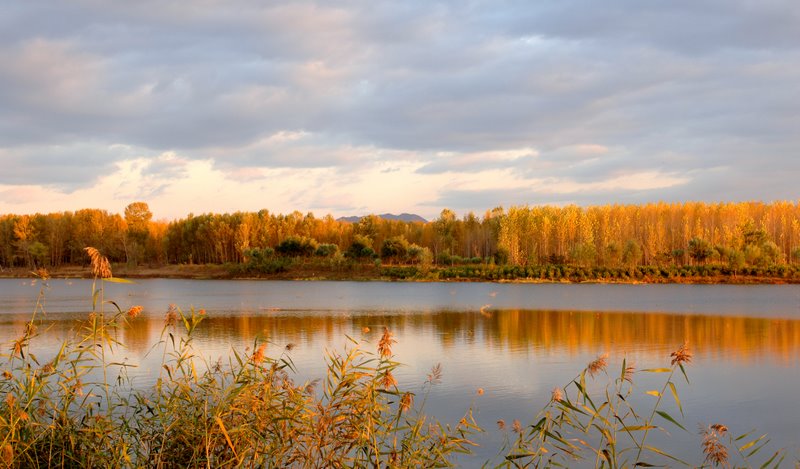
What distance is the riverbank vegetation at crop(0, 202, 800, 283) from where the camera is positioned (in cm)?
7044

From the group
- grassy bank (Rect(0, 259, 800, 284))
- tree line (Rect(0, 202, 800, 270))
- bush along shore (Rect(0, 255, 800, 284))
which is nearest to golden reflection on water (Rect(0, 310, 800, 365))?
grassy bank (Rect(0, 259, 800, 284))

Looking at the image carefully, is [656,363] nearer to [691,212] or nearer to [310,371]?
[310,371]

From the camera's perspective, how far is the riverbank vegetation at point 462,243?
70.4 m

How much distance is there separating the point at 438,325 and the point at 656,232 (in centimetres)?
5896

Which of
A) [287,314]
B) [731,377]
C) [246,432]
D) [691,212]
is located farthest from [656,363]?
[691,212]

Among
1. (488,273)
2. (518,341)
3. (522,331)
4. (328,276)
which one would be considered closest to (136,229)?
(328,276)

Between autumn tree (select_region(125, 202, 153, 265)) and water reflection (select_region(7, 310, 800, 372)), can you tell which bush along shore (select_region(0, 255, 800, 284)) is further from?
water reflection (select_region(7, 310, 800, 372))

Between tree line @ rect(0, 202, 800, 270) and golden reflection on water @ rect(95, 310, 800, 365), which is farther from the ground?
tree line @ rect(0, 202, 800, 270)

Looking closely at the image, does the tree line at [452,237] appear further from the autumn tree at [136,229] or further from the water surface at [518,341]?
the water surface at [518,341]

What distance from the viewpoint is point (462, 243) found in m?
88.6

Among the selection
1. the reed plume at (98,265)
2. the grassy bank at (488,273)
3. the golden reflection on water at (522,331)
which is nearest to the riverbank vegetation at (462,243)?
the grassy bank at (488,273)

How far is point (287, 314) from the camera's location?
95.9ft

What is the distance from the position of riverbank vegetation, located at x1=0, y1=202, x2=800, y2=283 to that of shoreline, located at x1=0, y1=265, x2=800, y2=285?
30cm

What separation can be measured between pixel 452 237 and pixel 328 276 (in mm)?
20007
